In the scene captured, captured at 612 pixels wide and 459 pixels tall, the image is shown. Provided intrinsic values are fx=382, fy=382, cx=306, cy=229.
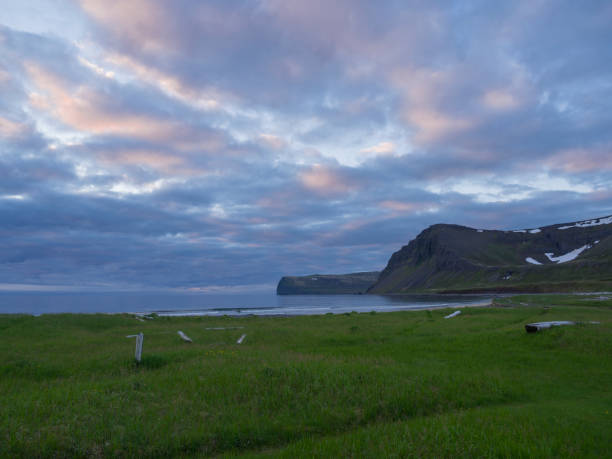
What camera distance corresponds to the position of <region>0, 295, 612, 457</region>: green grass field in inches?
388

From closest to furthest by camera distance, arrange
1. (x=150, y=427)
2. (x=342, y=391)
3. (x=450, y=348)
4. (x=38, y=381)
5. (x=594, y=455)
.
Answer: (x=594, y=455) → (x=150, y=427) → (x=342, y=391) → (x=38, y=381) → (x=450, y=348)

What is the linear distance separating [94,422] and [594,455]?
42.9 ft

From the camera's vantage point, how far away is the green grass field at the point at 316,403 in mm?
9867

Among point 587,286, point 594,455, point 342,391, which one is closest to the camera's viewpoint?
point 594,455

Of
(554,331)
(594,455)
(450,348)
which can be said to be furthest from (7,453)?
(554,331)

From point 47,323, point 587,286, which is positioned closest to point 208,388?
point 47,323

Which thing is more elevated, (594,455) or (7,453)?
→ (7,453)

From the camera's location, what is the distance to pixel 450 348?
24.8 metres

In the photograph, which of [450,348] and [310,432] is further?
[450,348]

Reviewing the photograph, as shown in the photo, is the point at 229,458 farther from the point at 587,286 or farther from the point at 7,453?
the point at 587,286

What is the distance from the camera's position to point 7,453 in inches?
373

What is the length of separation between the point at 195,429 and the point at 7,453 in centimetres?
449

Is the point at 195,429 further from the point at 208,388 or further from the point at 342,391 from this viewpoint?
the point at 342,391

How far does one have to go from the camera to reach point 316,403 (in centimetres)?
1300
